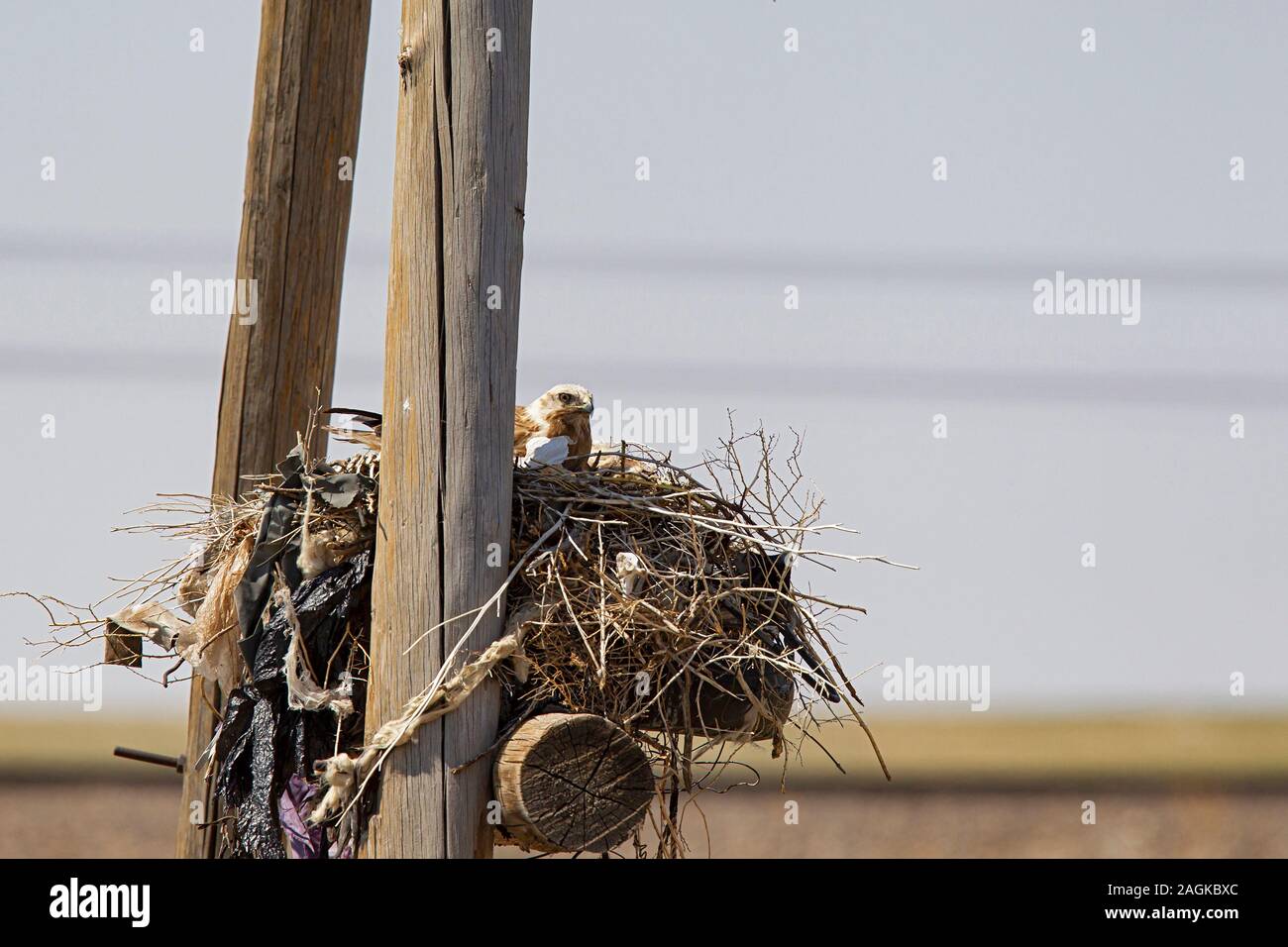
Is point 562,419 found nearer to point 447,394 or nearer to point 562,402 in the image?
point 562,402

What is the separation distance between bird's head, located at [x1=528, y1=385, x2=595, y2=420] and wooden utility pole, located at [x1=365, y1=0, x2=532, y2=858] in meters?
1.27

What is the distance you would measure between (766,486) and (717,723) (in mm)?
617

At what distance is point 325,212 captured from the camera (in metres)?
4.30

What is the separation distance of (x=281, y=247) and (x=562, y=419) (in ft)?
3.34

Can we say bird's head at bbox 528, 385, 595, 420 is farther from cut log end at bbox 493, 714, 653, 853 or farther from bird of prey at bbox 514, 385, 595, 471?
cut log end at bbox 493, 714, 653, 853

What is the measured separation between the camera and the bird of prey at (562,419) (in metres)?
4.27

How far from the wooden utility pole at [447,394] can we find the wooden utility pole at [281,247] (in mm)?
1332

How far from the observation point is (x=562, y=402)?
14.2ft

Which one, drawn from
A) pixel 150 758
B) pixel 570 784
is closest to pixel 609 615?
pixel 570 784

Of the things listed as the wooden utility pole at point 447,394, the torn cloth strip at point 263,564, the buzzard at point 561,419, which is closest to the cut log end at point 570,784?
the wooden utility pole at point 447,394

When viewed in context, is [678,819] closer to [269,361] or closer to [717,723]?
[717,723]

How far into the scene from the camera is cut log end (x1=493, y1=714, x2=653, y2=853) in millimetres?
2889

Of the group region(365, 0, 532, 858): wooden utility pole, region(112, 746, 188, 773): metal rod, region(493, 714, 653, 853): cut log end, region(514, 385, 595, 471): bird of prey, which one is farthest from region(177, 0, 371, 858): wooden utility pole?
region(493, 714, 653, 853): cut log end
